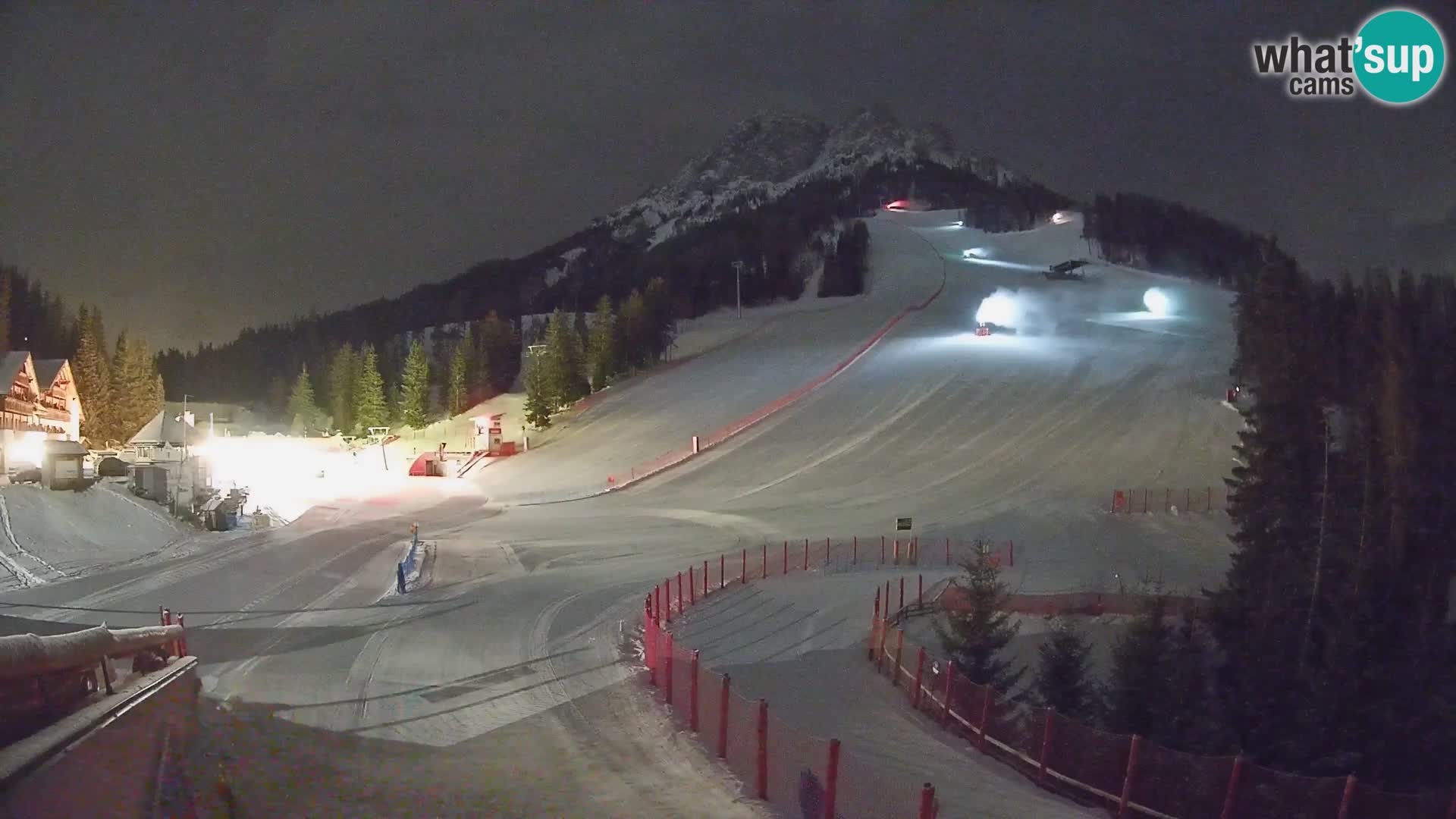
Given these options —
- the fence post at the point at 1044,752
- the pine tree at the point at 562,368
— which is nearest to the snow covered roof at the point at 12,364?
the pine tree at the point at 562,368

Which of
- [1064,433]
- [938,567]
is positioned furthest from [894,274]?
[938,567]

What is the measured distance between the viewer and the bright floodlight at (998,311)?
3061 inches

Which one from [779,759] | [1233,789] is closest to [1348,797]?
[1233,789]

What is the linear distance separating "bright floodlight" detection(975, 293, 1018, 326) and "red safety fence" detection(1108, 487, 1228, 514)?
132 feet

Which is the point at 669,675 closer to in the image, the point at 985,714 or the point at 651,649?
the point at 651,649

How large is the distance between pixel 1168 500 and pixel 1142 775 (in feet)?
93.8

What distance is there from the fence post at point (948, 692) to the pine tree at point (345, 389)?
8919 cm

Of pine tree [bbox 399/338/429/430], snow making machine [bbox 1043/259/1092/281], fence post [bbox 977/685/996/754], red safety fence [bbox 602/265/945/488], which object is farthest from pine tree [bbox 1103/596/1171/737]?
snow making machine [bbox 1043/259/1092/281]

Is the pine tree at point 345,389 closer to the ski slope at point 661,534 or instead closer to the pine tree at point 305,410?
the pine tree at point 305,410

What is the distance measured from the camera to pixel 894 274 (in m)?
120

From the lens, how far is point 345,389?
312 feet

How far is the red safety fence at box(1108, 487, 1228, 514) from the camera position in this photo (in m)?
34.8

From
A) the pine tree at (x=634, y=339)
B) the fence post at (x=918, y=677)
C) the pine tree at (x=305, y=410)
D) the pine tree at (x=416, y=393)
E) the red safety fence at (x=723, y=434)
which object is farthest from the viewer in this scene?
the pine tree at (x=305, y=410)

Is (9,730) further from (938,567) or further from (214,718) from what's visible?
(938,567)
